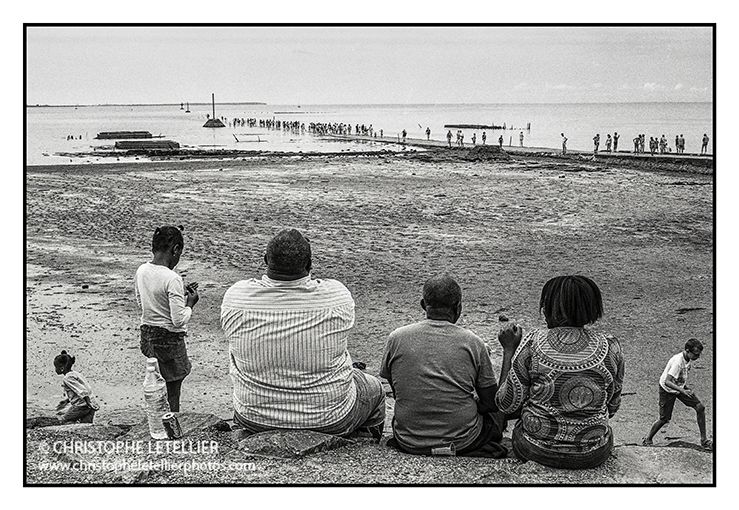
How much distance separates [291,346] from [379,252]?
8351 millimetres

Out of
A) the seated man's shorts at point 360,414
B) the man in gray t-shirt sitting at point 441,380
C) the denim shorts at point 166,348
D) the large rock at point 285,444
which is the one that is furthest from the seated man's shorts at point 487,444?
the denim shorts at point 166,348

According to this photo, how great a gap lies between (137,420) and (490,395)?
119 inches

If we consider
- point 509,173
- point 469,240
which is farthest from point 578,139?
point 469,240

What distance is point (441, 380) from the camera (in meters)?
4.32

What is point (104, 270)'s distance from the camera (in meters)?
11.2

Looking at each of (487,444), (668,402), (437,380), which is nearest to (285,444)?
(437,380)

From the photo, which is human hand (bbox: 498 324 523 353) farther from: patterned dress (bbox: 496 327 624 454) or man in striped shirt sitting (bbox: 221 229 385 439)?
man in striped shirt sitting (bbox: 221 229 385 439)

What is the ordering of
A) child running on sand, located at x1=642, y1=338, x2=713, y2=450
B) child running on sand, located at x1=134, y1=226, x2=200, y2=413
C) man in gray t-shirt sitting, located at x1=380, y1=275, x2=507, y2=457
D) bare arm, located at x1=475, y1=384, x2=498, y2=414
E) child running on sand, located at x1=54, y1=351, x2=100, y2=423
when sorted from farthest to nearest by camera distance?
child running on sand, located at x1=642, y1=338, x2=713, y2=450 < child running on sand, located at x1=54, y1=351, x2=100, y2=423 < child running on sand, located at x1=134, y1=226, x2=200, y2=413 < bare arm, located at x1=475, y1=384, x2=498, y2=414 < man in gray t-shirt sitting, located at x1=380, y1=275, x2=507, y2=457

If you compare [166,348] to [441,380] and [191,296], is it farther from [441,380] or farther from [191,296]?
[441,380]

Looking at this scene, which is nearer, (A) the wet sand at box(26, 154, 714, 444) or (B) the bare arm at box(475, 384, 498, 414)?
(B) the bare arm at box(475, 384, 498, 414)

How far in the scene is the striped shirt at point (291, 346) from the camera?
14.4 ft

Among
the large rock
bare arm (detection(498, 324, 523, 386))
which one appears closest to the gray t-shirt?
bare arm (detection(498, 324, 523, 386))

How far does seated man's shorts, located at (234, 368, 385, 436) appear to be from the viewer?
4.56 m
